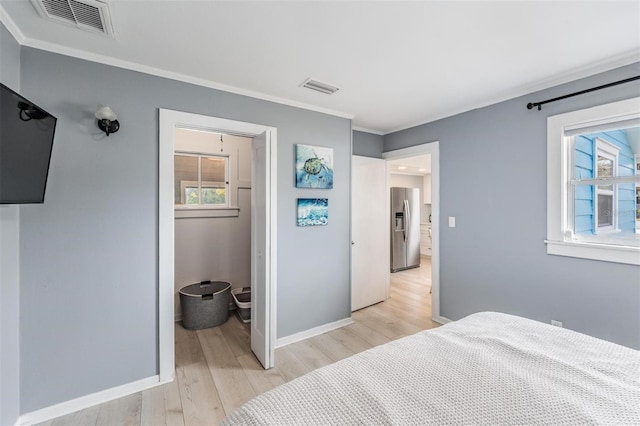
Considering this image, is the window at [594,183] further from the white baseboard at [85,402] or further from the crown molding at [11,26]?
the crown molding at [11,26]

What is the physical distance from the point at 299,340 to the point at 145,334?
4.66 ft

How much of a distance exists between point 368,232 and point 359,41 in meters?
2.50

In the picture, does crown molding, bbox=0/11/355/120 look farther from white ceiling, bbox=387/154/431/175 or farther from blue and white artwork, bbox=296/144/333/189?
white ceiling, bbox=387/154/431/175

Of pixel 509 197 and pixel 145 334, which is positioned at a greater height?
pixel 509 197

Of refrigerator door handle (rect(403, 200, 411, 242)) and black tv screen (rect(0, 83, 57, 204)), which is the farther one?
refrigerator door handle (rect(403, 200, 411, 242))

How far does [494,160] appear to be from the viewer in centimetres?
271

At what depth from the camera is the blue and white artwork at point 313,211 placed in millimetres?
2830

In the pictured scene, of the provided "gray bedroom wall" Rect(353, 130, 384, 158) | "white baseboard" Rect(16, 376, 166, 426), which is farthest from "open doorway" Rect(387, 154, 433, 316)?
"white baseboard" Rect(16, 376, 166, 426)

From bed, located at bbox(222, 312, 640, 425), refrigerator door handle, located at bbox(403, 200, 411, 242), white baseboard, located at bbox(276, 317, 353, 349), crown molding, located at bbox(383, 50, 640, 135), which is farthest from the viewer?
refrigerator door handle, located at bbox(403, 200, 411, 242)

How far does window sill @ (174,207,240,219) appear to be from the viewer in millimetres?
3400

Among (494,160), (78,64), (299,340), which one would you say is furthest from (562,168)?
(78,64)

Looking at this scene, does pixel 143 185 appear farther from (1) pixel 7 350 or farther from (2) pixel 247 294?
(2) pixel 247 294

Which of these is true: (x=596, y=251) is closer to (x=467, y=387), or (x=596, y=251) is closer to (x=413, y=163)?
(x=467, y=387)

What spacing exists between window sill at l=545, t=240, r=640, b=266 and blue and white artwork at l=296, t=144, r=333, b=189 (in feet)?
6.96
